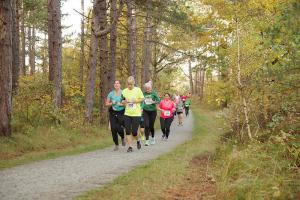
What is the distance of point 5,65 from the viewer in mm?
11953

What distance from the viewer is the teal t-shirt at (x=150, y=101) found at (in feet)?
47.2

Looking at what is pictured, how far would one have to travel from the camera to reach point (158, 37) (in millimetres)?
39969

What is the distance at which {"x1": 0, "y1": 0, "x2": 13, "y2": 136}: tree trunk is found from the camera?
38.9ft

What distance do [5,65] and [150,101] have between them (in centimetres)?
474

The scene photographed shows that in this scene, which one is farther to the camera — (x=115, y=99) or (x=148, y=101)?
(x=148, y=101)

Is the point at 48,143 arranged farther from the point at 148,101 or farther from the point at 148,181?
the point at 148,181

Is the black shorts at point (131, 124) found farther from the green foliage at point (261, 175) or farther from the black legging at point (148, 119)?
the green foliage at point (261, 175)

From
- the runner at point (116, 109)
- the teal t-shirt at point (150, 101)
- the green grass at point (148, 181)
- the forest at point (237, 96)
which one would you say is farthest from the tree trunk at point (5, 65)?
the green grass at point (148, 181)

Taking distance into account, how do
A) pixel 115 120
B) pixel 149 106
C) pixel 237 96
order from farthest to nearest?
pixel 149 106 → pixel 115 120 → pixel 237 96

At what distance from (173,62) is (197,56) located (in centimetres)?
2002

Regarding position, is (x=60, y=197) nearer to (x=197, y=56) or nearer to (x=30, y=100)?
(x=30, y=100)

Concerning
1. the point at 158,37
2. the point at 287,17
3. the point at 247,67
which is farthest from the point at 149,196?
the point at 158,37

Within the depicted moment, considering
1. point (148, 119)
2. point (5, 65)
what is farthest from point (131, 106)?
point (5, 65)

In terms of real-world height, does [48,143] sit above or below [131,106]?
below
